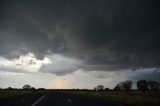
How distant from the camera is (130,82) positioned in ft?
566

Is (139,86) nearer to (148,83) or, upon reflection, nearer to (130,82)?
(148,83)

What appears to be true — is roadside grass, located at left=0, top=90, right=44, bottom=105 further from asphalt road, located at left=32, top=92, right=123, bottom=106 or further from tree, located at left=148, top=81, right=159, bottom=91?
tree, located at left=148, top=81, right=159, bottom=91

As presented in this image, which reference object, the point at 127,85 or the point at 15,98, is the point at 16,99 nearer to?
the point at 15,98

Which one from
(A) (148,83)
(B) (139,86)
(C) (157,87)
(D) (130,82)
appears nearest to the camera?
(B) (139,86)

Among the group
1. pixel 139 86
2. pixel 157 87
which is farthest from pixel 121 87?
pixel 139 86

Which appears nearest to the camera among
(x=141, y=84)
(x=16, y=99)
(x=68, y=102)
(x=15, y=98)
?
(x=68, y=102)

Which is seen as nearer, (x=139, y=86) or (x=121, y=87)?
(x=139, y=86)

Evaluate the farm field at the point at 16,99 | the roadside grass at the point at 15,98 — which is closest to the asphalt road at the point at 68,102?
the farm field at the point at 16,99

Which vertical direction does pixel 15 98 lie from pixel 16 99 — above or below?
above

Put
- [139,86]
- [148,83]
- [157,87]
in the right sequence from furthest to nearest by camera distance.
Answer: [157,87]
[148,83]
[139,86]

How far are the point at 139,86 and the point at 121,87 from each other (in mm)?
44611

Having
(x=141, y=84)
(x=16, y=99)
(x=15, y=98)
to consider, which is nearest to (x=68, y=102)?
(x=16, y=99)

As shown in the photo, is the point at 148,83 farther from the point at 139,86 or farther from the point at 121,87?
the point at 121,87

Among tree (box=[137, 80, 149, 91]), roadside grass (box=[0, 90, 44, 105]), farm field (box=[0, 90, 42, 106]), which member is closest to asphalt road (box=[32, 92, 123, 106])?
farm field (box=[0, 90, 42, 106])
